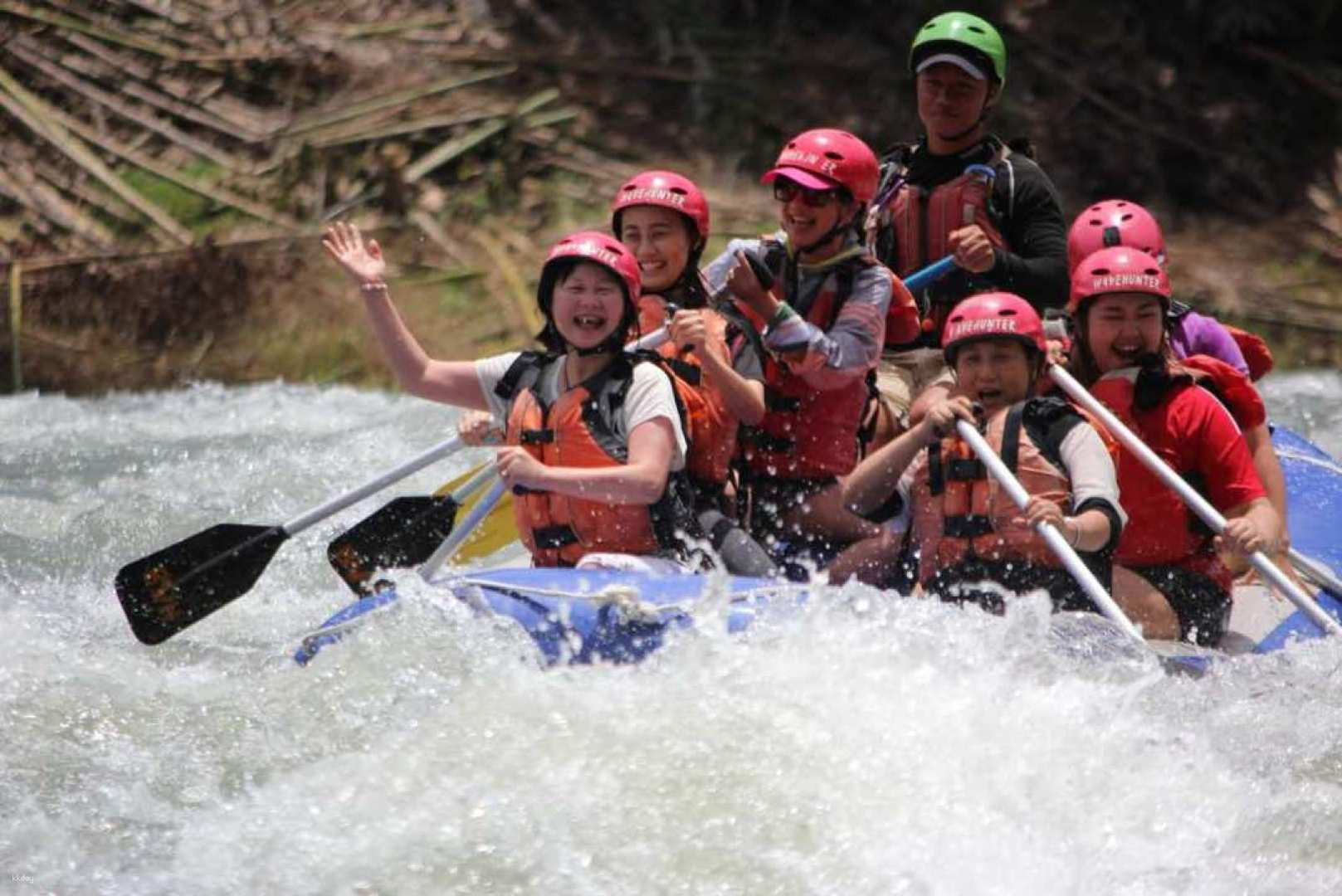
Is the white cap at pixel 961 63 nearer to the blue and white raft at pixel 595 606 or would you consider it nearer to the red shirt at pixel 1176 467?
the red shirt at pixel 1176 467

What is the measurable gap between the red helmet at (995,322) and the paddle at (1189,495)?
189 millimetres

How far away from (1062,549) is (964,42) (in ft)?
5.72

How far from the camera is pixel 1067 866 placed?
436 cm

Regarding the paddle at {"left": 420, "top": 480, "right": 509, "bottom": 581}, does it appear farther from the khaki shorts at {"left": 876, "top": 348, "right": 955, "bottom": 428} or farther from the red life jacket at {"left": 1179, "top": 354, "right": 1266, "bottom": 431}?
the red life jacket at {"left": 1179, "top": 354, "right": 1266, "bottom": 431}

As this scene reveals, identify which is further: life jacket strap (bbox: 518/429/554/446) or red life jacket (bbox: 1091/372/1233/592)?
red life jacket (bbox: 1091/372/1233/592)

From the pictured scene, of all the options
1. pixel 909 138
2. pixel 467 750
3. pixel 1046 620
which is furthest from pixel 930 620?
pixel 909 138

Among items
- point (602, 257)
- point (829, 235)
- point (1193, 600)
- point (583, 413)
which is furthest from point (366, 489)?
point (1193, 600)

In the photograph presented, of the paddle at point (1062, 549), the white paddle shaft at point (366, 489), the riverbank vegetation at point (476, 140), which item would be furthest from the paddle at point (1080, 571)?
the riverbank vegetation at point (476, 140)

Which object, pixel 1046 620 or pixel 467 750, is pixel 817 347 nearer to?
pixel 1046 620

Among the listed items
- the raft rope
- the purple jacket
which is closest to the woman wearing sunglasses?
the raft rope

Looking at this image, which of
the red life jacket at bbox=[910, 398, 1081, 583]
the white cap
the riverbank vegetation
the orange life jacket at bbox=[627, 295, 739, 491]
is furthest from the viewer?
the riverbank vegetation

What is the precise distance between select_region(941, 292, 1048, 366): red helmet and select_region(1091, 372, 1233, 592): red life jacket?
1.21ft

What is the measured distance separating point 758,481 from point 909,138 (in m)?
6.36

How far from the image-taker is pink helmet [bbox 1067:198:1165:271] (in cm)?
596
